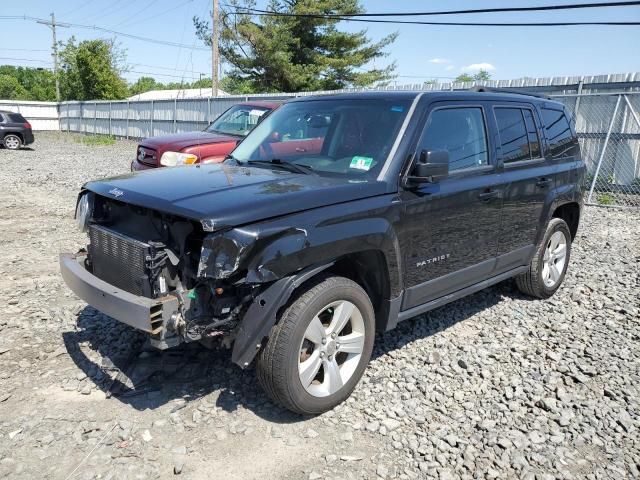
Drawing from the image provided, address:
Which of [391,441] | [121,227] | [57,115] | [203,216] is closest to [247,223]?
[203,216]

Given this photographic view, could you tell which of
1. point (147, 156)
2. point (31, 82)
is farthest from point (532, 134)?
point (31, 82)

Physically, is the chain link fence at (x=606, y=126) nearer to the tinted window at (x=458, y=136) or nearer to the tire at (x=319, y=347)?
the tinted window at (x=458, y=136)

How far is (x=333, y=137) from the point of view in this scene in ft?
12.9

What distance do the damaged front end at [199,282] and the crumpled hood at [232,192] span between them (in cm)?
10

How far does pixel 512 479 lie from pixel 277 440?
1314 mm

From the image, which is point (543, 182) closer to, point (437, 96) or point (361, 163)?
point (437, 96)

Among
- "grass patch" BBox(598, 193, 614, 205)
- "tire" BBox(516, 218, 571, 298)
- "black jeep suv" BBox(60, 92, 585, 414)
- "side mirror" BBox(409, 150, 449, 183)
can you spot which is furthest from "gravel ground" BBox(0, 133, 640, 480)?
"grass patch" BBox(598, 193, 614, 205)

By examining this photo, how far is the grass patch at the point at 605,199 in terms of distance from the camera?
35.0 feet

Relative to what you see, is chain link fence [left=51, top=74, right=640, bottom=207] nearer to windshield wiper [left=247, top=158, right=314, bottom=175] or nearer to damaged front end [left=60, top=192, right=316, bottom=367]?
windshield wiper [left=247, top=158, right=314, bottom=175]

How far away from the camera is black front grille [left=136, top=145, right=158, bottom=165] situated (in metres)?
9.00

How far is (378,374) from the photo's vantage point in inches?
151

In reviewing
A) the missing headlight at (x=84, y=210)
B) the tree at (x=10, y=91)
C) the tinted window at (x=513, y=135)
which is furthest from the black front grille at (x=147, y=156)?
the tree at (x=10, y=91)

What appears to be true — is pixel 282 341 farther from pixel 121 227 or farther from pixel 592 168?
pixel 592 168

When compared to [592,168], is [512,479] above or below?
below
